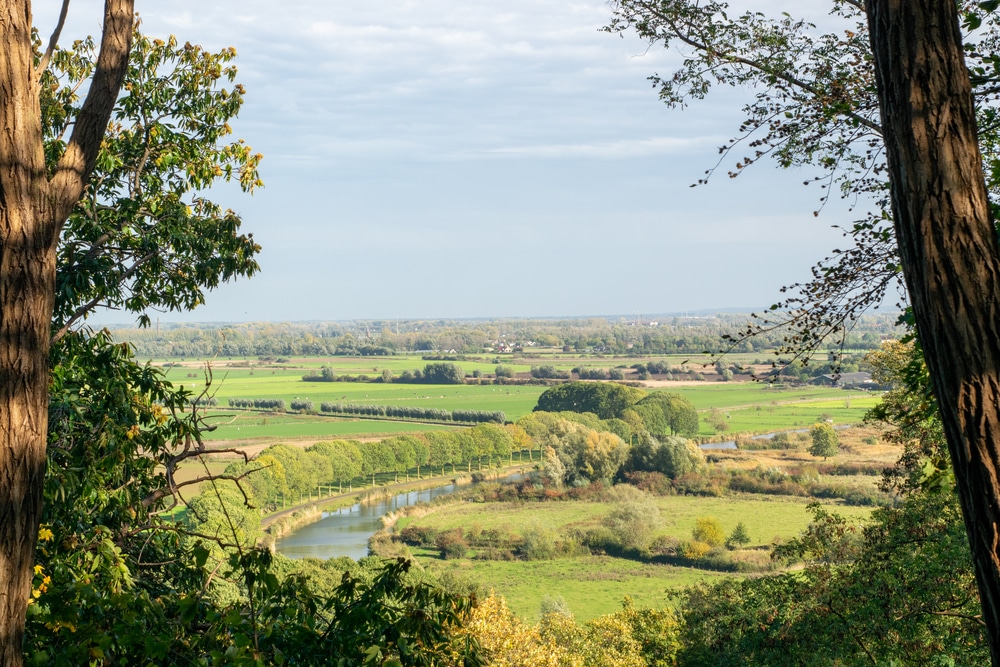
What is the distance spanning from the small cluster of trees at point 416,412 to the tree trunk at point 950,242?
6403cm

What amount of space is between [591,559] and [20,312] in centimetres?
3398

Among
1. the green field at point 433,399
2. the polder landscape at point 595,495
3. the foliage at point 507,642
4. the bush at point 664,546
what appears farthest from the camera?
the green field at point 433,399

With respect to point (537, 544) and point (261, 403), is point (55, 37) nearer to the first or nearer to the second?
point (537, 544)

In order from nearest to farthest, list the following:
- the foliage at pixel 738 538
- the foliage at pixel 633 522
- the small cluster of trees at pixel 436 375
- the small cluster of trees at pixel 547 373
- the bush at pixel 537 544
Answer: the foliage at pixel 738 538, the bush at pixel 537 544, the foliage at pixel 633 522, the small cluster of trees at pixel 436 375, the small cluster of trees at pixel 547 373

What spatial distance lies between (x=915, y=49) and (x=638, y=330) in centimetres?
13522

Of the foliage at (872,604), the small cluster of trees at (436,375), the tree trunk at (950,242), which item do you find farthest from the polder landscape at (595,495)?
the tree trunk at (950,242)

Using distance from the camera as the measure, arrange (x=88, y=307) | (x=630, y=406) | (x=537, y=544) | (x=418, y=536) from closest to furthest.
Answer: (x=88, y=307) < (x=537, y=544) < (x=418, y=536) < (x=630, y=406)

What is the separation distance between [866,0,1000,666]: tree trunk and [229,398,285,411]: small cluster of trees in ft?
217

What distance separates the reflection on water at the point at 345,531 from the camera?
33094mm

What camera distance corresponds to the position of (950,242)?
211 cm

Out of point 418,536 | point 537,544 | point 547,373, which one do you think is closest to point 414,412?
point 547,373

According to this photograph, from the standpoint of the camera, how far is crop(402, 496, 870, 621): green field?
29.0 meters

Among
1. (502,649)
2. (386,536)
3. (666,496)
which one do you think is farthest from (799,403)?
(502,649)

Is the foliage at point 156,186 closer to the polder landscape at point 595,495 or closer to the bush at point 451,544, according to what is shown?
the polder landscape at point 595,495
